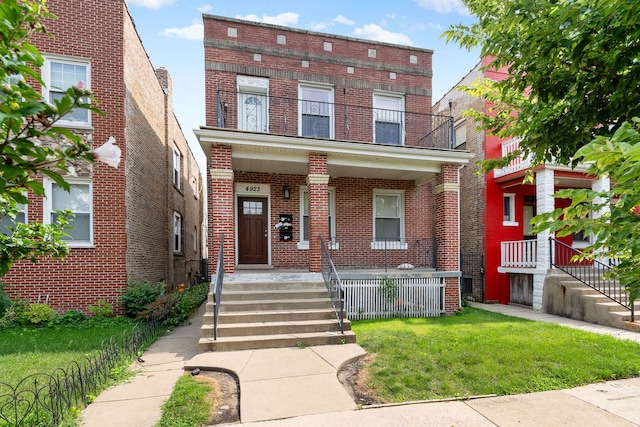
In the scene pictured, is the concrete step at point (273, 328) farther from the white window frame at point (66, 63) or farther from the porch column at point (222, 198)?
the white window frame at point (66, 63)

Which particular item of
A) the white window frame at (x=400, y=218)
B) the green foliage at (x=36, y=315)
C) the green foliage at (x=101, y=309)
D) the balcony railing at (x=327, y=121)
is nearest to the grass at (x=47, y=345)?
the green foliage at (x=36, y=315)

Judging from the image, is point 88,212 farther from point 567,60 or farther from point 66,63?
point 567,60

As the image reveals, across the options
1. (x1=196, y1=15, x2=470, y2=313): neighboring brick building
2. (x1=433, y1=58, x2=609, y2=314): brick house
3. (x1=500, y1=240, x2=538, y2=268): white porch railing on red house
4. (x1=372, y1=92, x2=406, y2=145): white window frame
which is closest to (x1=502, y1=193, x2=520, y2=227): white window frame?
(x1=433, y1=58, x2=609, y2=314): brick house

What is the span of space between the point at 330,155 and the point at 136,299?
6.21m

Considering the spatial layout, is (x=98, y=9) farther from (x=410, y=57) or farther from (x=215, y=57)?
(x=410, y=57)

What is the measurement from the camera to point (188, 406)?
12.6 ft

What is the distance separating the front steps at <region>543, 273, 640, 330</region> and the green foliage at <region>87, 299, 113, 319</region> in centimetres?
1214

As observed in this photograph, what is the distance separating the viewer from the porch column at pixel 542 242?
10031 mm

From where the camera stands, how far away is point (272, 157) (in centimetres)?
857

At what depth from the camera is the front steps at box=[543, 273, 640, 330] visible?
794 cm

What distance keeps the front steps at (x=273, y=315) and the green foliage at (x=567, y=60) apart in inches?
183

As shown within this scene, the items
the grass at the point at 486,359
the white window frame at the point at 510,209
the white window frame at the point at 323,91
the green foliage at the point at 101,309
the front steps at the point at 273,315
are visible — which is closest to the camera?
the grass at the point at 486,359

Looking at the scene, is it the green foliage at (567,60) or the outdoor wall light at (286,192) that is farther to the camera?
the outdoor wall light at (286,192)

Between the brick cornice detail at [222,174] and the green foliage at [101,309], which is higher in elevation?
the brick cornice detail at [222,174]
